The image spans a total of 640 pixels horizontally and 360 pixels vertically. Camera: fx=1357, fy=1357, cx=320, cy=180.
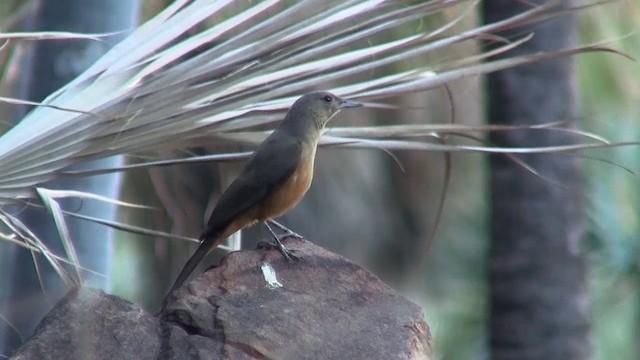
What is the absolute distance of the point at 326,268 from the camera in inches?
184

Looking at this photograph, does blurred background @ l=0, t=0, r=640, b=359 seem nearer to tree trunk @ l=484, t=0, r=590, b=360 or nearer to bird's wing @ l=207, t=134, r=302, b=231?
tree trunk @ l=484, t=0, r=590, b=360

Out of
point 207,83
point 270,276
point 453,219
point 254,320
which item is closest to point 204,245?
point 270,276

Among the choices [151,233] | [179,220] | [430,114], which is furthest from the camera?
[430,114]

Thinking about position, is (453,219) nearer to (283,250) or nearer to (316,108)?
(316,108)

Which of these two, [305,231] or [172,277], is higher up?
[305,231]

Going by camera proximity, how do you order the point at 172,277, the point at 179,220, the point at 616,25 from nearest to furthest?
1. the point at 179,220
2. the point at 172,277
3. the point at 616,25

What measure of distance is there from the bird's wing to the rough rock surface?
0.54 metres

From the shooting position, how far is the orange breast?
5.39m

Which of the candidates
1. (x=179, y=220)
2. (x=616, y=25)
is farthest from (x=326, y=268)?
(x=616, y=25)

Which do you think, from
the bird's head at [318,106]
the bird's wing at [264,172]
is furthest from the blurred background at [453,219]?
the bird's wing at [264,172]

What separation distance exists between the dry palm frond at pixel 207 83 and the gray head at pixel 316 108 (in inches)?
21.7

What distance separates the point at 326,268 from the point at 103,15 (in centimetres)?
210

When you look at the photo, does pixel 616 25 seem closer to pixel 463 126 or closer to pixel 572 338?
pixel 572 338

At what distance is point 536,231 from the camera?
777cm
